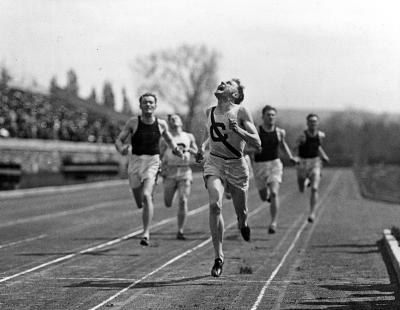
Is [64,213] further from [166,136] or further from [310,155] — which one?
[166,136]

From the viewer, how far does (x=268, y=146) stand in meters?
17.0

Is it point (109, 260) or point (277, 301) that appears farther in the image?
point (109, 260)

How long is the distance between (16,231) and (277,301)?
9808 millimetres

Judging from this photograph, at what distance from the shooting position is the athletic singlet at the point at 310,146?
19031 mm

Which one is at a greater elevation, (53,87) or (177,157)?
(177,157)

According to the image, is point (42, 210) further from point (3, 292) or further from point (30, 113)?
point (30, 113)

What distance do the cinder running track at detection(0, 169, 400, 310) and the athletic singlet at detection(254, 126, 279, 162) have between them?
1.48 m

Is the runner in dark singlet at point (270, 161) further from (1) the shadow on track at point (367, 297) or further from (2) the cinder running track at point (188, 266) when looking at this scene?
(1) the shadow on track at point (367, 297)

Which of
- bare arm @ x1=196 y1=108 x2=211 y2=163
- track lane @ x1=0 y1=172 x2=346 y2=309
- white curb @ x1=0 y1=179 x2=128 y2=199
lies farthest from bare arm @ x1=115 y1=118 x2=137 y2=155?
white curb @ x1=0 y1=179 x2=128 y2=199

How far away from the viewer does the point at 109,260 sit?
12.2m

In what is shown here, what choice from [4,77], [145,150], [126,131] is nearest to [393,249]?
[145,150]

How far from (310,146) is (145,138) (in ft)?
19.7

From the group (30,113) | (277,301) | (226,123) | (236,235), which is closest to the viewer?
(277,301)

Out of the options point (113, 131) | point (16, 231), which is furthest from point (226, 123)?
point (113, 131)
